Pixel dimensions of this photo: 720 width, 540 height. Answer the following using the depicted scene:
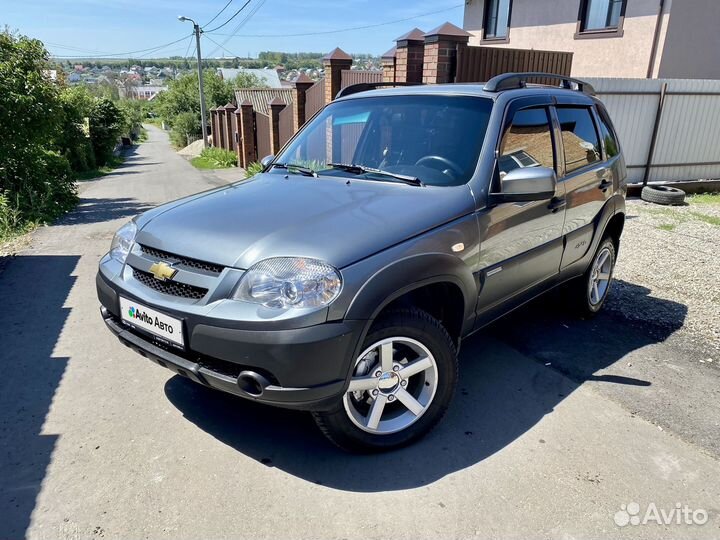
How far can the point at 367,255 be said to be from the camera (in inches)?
98.6

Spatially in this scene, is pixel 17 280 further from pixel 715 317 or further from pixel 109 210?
pixel 715 317

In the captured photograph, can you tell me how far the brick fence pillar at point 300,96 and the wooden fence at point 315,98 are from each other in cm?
20

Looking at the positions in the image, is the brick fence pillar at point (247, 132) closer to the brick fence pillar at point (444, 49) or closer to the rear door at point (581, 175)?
the brick fence pillar at point (444, 49)

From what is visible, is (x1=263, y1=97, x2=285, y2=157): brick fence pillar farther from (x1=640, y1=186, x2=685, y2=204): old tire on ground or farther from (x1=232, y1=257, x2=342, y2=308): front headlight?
(x1=232, y1=257, x2=342, y2=308): front headlight

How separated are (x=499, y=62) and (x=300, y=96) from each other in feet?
24.6

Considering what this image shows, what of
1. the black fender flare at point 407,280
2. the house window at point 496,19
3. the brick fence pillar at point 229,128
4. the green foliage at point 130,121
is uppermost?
the house window at point 496,19

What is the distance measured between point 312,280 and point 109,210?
10278 mm

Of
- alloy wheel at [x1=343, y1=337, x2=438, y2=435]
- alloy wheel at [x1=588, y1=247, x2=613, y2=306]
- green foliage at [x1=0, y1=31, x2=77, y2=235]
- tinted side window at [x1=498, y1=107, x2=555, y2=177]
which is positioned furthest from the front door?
green foliage at [x1=0, y1=31, x2=77, y2=235]

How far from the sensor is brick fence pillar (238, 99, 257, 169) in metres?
Answer: 21.0

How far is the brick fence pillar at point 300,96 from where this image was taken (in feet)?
49.4

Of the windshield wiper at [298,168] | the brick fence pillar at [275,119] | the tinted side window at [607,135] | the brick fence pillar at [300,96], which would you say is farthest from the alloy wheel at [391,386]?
the brick fence pillar at [275,119]

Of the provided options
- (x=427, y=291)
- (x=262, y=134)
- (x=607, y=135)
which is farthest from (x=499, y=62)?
(x=262, y=134)

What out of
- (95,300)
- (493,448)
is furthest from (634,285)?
(95,300)

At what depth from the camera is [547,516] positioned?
248 cm
